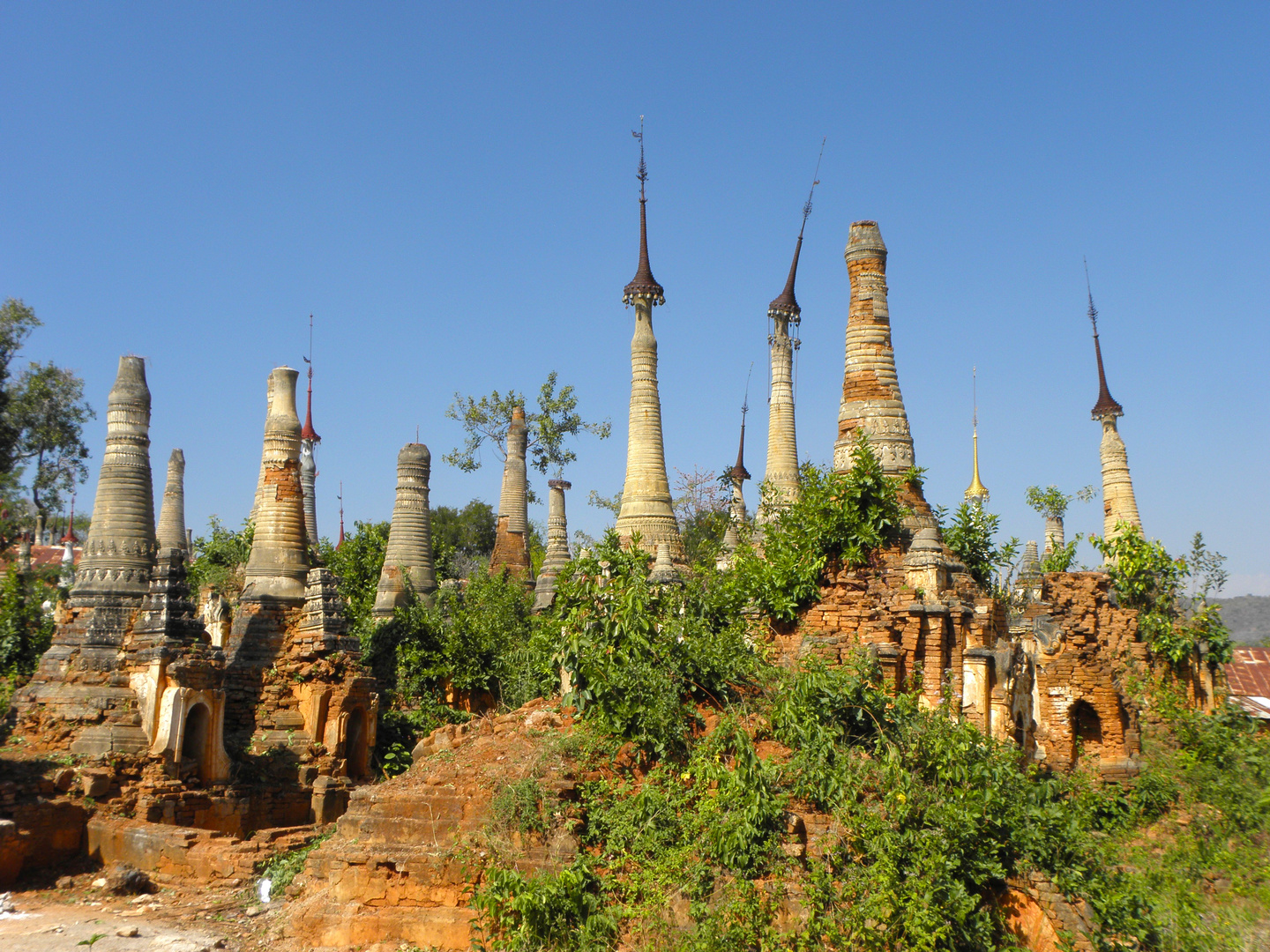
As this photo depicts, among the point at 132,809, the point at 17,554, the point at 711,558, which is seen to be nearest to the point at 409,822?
the point at 132,809

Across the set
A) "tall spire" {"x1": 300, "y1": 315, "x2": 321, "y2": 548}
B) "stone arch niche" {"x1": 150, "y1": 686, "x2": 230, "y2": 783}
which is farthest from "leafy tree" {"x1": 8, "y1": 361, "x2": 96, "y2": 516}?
"stone arch niche" {"x1": 150, "y1": 686, "x2": 230, "y2": 783}

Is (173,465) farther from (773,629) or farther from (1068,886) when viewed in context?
(1068,886)

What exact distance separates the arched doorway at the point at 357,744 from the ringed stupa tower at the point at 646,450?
515cm

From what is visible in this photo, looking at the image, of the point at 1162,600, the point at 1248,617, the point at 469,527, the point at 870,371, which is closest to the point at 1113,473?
the point at 1162,600

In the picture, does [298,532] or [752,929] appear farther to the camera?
[298,532]

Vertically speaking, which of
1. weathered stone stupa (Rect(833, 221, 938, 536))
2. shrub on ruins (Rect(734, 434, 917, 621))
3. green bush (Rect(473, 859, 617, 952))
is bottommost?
green bush (Rect(473, 859, 617, 952))

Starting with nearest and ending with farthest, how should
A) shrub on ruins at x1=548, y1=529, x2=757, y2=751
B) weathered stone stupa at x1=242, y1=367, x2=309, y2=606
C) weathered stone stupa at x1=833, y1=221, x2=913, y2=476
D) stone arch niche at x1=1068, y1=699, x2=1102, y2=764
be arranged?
1. shrub on ruins at x1=548, y1=529, x2=757, y2=751
2. weathered stone stupa at x1=833, y1=221, x2=913, y2=476
3. stone arch niche at x1=1068, y1=699, x2=1102, y2=764
4. weathered stone stupa at x1=242, y1=367, x2=309, y2=606

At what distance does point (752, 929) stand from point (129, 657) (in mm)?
9412

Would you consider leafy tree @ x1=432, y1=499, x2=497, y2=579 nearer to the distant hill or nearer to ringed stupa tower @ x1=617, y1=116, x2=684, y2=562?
ringed stupa tower @ x1=617, y1=116, x2=684, y2=562

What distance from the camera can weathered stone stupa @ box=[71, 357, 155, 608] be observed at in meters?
14.8

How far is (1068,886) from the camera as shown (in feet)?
27.1

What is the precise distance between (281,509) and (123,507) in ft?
7.95

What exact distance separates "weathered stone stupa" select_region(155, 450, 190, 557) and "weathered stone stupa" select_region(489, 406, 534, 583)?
312 inches

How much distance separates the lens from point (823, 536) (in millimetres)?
11820
